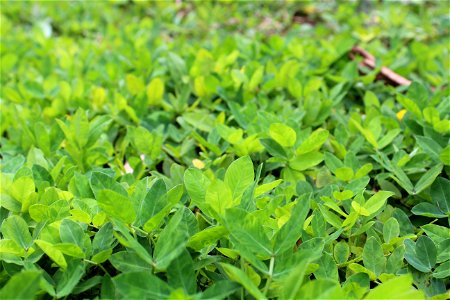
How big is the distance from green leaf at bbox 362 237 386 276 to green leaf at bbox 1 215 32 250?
69 cm

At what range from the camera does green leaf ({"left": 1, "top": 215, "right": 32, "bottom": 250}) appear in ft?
3.46

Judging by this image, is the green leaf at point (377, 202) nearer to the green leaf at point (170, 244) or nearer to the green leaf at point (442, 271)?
the green leaf at point (442, 271)

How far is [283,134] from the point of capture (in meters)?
1.35

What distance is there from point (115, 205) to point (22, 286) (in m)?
0.24

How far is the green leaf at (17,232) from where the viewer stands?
1.05 metres

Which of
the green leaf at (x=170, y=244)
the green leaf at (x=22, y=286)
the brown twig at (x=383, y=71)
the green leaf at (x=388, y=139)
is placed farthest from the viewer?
the brown twig at (x=383, y=71)

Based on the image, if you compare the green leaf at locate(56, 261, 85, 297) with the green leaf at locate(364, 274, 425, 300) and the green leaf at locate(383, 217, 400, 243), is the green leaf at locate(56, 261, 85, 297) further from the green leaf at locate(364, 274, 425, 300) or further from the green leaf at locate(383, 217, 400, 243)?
the green leaf at locate(383, 217, 400, 243)

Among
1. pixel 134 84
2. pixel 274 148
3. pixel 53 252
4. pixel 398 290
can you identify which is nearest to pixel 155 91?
pixel 134 84

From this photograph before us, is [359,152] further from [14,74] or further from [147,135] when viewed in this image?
[14,74]

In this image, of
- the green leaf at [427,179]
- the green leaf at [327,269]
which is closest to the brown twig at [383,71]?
the green leaf at [427,179]

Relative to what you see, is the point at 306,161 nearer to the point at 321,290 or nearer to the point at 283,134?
the point at 283,134

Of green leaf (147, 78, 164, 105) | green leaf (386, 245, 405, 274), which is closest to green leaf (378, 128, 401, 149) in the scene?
green leaf (386, 245, 405, 274)

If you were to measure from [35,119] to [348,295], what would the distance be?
46.1 inches

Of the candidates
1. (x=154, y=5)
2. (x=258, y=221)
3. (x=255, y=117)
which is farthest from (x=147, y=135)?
(x=154, y=5)
